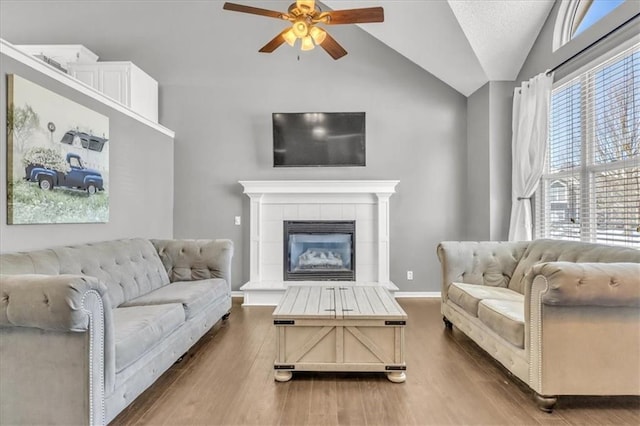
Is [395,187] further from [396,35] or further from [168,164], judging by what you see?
[168,164]

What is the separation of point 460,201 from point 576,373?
123 inches

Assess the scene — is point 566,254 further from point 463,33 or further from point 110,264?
point 110,264

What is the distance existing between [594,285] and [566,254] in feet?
3.43

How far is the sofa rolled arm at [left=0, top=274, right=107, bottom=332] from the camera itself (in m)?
1.62

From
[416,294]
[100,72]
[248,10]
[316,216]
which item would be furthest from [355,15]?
[416,294]

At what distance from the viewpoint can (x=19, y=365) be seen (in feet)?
5.62

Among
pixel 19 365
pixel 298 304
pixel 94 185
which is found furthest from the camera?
pixel 94 185

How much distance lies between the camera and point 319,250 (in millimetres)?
4953

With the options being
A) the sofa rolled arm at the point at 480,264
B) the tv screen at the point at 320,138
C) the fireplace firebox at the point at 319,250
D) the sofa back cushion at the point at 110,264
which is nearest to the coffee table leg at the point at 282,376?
the sofa back cushion at the point at 110,264

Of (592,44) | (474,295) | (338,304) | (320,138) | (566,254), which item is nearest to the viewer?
(338,304)

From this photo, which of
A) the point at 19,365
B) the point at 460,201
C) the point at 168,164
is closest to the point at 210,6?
the point at 168,164

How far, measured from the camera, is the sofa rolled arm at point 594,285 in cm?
201

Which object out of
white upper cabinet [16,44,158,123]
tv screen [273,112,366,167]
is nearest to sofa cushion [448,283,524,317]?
tv screen [273,112,366,167]

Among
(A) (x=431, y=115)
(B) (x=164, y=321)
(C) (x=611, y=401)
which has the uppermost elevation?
(A) (x=431, y=115)
